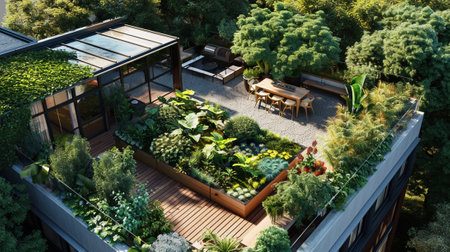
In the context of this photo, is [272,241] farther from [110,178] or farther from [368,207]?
[368,207]

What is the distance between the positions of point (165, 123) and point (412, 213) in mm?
17956

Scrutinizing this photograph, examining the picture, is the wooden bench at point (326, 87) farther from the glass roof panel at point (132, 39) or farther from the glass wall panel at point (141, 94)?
the glass roof panel at point (132, 39)

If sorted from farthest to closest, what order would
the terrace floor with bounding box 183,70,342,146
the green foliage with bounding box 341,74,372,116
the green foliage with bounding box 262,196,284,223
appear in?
the terrace floor with bounding box 183,70,342,146 < the green foliage with bounding box 341,74,372,116 < the green foliage with bounding box 262,196,284,223

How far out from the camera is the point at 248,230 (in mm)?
11711

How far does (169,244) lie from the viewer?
31.5 feet

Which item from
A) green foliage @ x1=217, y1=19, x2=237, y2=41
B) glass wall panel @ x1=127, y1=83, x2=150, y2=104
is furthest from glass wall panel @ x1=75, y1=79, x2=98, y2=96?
green foliage @ x1=217, y1=19, x2=237, y2=41

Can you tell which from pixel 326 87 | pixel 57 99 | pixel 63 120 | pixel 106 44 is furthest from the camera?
pixel 326 87

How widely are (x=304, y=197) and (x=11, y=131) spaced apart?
8.41 m

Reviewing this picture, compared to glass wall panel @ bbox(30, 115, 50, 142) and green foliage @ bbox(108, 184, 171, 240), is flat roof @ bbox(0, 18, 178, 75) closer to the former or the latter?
glass wall panel @ bbox(30, 115, 50, 142)

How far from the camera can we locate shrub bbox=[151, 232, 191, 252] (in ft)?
30.8

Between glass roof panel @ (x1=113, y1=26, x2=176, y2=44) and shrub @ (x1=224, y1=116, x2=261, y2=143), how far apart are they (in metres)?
4.44

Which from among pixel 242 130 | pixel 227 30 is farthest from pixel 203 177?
pixel 227 30

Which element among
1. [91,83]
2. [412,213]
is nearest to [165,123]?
[91,83]

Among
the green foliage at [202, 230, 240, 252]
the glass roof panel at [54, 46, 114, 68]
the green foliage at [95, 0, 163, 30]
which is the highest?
the glass roof panel at [54, 46, 114, 68]
